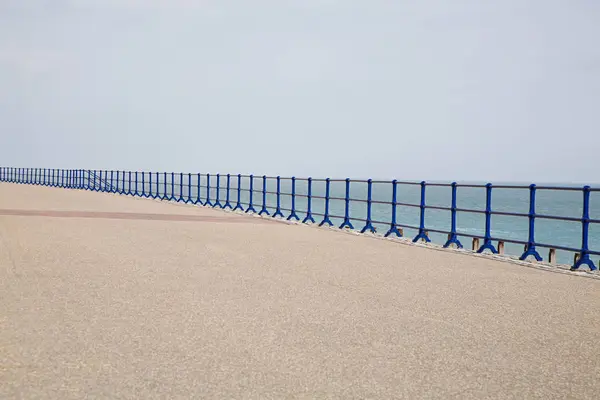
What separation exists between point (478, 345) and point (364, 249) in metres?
8.55

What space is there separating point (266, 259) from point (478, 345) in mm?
6241

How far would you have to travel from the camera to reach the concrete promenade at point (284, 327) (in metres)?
4.71

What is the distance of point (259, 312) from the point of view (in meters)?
7.11

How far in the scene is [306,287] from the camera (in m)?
8.89

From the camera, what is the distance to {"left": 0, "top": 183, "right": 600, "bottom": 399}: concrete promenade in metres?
4.71

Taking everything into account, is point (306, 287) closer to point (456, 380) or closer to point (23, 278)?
point (23, 278)

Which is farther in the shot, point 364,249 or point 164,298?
point 364,249

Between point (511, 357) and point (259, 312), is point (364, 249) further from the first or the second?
point (511, 357)

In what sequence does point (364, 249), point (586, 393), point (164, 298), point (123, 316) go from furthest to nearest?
point (364, 249) → point (164, 298) → point (123, 316) → point (586, 393)

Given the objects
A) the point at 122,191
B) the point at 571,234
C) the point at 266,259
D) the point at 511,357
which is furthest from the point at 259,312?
the point at 571,234

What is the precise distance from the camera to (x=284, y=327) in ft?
21.1

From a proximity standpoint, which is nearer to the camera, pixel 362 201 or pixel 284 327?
pixel 284 327

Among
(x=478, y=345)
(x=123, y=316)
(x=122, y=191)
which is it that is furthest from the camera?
(x=122, y=191)

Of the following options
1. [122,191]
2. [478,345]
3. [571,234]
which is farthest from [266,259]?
[571,234]
